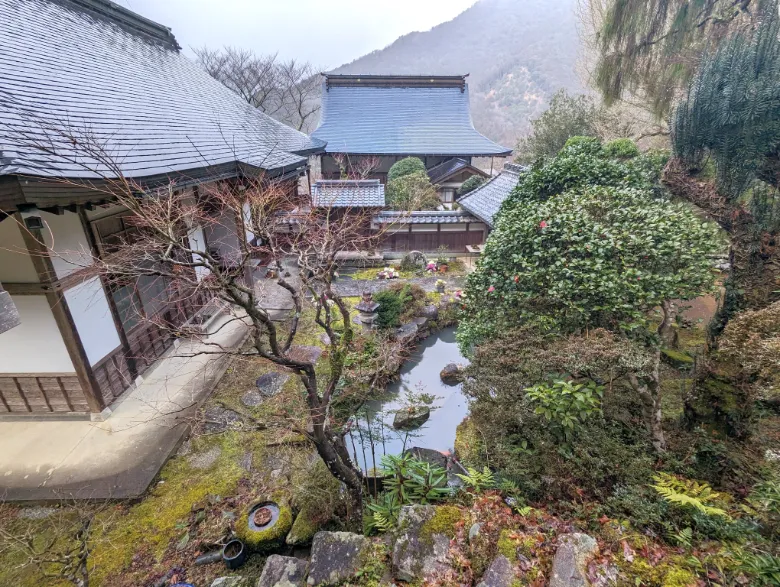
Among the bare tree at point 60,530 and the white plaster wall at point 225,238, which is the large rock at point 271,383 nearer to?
the bare tree at point 60,530

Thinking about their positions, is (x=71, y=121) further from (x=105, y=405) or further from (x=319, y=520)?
(x=319, y=520)

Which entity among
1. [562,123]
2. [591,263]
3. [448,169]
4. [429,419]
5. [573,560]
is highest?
[562,123]

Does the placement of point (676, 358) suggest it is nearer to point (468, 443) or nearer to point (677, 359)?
point (677, 359)

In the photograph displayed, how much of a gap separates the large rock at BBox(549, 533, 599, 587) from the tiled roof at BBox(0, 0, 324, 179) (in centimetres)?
579

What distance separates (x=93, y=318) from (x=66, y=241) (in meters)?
1.23

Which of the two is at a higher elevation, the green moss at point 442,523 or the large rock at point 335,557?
the green moss at point 442,523

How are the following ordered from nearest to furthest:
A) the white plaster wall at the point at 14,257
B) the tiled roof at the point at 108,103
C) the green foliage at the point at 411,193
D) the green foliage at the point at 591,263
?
1. the green foliage at the point at 591,263
2. the tiled roof at the point at 108,103
3. the white plaster wall at the point at 14,257
4. the green foliage at the point at 411,193

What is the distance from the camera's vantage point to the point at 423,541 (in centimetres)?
297

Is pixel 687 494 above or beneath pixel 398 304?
above

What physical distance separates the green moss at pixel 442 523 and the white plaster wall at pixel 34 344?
580 cm

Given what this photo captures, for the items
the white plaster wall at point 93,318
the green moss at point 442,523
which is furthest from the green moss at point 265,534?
the white plaster wall at point 93,318

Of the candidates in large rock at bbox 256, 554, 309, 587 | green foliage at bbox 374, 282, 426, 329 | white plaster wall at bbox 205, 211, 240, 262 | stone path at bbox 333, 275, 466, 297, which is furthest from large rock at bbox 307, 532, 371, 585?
white plaster wall at bbox 205, 211, 240, 262

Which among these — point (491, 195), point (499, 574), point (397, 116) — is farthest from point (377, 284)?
point (397, 116)

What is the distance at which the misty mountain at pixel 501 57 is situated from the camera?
1907 inches
